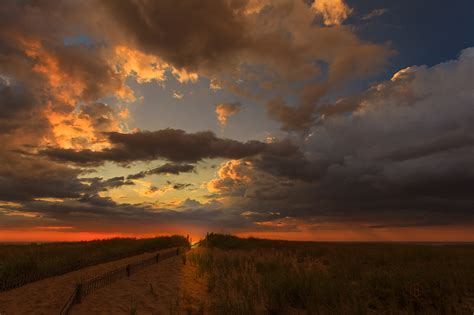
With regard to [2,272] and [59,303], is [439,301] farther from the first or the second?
[2,272]

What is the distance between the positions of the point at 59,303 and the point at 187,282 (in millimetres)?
5985

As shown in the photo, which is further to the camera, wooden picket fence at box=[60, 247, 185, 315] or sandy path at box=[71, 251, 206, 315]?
wooden picket fence at box=[60, 247, 185, 315]

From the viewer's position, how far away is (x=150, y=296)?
1380cm

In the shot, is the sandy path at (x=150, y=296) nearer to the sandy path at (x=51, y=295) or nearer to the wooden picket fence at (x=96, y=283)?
the sandy path at (x=51, y=295)

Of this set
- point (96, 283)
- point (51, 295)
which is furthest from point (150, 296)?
point (51, 295)

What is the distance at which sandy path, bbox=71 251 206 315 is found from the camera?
38.3ft

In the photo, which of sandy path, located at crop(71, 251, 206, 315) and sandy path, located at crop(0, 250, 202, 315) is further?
sandy path, located at crop(0, 250, 202, 315)

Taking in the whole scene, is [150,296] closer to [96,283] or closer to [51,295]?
[96,283]

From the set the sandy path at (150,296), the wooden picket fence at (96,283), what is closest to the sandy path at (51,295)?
the sandy path at (150,296)

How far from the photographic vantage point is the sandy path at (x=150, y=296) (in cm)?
1168

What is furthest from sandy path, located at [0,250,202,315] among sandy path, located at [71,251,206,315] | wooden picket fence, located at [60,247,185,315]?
wooden picket fence, located at [60,247,185,315]

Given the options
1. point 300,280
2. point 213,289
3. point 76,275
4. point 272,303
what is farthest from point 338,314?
point 76,275

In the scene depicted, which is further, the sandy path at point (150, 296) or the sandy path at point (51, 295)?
the sandy path at point (51, 295)

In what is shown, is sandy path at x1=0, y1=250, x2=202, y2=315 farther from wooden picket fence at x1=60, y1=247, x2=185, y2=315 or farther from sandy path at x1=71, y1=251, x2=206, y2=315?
wooden picket fence at x1=60, y1=247, x2=185, y2=315
